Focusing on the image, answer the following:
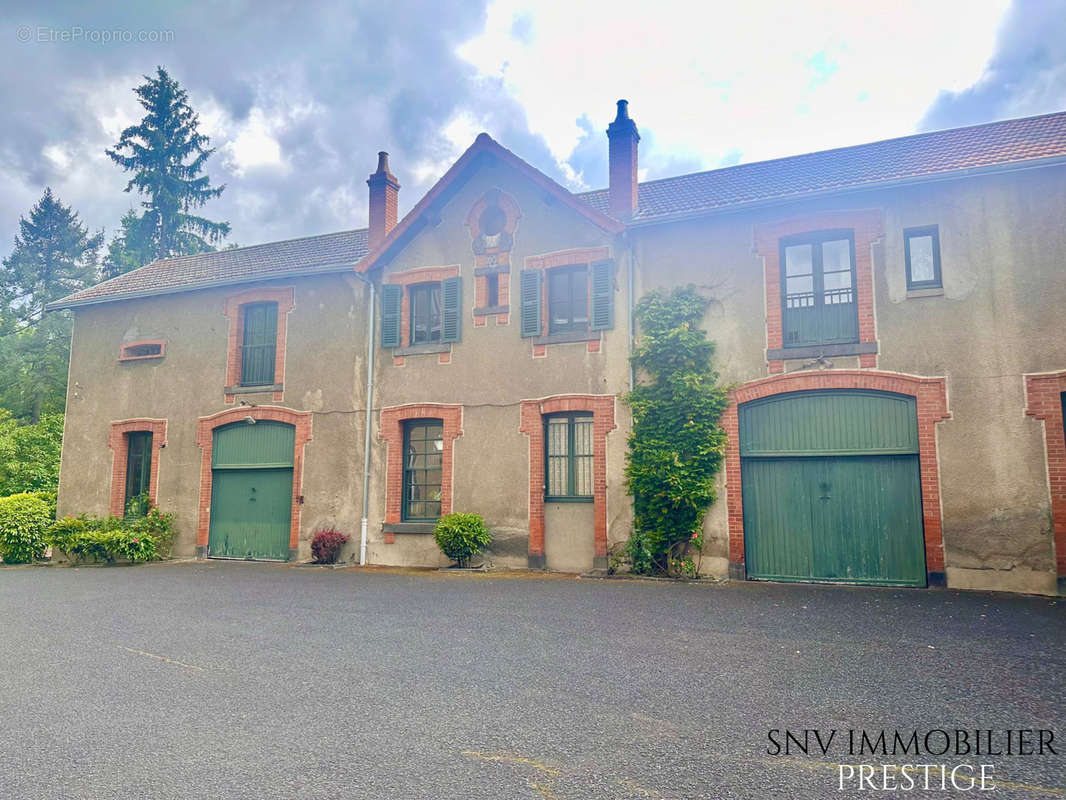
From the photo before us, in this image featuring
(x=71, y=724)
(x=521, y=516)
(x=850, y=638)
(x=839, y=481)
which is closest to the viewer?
(x=71, y=724)

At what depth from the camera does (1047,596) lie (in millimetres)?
10281

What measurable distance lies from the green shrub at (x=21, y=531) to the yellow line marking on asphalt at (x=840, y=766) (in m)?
17.4

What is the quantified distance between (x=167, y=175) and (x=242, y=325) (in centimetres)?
2099

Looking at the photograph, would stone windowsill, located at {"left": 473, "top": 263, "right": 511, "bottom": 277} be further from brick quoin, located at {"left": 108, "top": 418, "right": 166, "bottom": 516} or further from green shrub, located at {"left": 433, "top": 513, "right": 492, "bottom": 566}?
brick quoin, located at {"left": 108, "top": 418, "right": 166, "bottom": 516}

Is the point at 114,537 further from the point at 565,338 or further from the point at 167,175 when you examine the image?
the point at 167,175

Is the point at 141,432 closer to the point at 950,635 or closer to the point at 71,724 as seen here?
the point at 71,724

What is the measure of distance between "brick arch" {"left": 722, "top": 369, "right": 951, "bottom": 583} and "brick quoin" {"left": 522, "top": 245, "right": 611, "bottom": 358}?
3090mm

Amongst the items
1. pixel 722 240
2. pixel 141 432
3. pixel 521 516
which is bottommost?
pixel 521 516

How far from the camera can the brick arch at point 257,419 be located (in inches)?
610

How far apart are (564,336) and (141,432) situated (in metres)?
10.6

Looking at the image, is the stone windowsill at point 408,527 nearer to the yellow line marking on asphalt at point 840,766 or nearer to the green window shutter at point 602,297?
the green window shutter at point 602,297

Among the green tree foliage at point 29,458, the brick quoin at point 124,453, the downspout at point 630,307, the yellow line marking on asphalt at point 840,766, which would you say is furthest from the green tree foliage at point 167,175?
the yellow line marking on asphalt at point 840,766

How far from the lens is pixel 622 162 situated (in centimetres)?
1418

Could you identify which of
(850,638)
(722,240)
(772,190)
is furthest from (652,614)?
(772,190)
